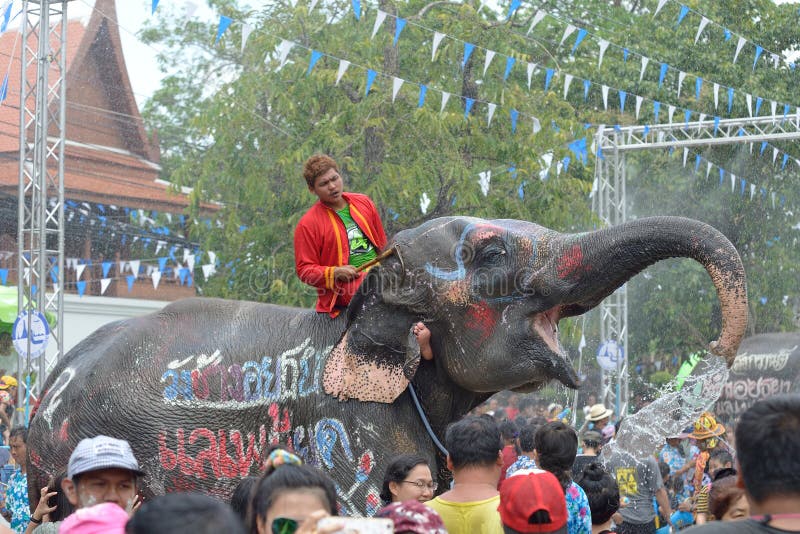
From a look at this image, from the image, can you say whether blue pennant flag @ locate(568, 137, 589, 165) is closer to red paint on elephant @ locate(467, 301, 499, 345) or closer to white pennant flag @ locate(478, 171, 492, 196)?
white pennant flag @ locate(478, 171, 492, 196)

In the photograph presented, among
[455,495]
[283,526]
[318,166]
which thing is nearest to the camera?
[283,526]

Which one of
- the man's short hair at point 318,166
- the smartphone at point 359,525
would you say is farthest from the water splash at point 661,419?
the smartphone at point 359,525

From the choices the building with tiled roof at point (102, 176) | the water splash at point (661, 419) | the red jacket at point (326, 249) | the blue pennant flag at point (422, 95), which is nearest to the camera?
the red jacket at point (326, 249)

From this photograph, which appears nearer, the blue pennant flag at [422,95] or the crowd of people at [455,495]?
the crowd of people at [455,495]

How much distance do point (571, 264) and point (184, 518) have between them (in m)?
3.03

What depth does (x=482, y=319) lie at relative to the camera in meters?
5.17

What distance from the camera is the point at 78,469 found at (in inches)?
137

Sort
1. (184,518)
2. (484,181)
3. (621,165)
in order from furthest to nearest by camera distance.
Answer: (621,165), (484,181), (184,518)

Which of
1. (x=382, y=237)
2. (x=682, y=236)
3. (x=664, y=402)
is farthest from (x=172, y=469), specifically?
(x=664, y=402)

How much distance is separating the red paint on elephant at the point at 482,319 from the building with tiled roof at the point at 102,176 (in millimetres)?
14822

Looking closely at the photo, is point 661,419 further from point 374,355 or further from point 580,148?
point 580,148

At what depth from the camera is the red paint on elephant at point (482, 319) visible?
16.9 feet

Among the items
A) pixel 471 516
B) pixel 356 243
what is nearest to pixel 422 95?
pixel 356 243

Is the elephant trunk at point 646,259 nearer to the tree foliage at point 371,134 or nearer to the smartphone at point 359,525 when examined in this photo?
the smartphone at point 359,525
